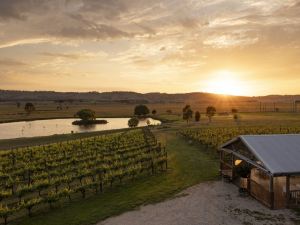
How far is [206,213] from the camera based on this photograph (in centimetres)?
2461

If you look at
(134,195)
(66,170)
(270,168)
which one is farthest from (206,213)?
(66,170)

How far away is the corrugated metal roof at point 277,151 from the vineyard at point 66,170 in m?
12.1

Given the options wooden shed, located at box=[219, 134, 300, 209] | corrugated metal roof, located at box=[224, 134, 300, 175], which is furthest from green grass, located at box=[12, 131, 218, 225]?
corrugated metal roof, located at box=[224, 134, 300, 175]

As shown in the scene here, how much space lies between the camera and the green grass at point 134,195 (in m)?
24.8

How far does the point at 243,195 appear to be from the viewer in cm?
2877

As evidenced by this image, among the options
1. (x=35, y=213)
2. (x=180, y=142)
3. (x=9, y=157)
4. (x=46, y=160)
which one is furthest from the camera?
(x=180, y=142)

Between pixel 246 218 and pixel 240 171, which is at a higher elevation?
pixel 240 171

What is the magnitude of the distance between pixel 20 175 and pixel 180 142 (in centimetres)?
3021

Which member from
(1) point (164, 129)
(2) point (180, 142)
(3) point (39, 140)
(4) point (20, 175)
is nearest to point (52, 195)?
(4) point (20, 175)

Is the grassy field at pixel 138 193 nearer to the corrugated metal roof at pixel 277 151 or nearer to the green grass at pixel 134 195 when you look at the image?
the green grass at pixel 134 195

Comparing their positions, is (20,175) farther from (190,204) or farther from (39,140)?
(39,140)

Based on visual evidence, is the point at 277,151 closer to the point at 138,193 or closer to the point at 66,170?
the point at 138,193

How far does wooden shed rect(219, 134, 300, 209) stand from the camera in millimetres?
25453

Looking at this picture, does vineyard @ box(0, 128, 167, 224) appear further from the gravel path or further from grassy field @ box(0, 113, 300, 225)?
the gravel path
